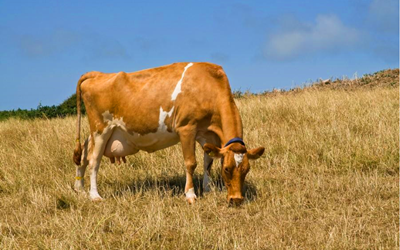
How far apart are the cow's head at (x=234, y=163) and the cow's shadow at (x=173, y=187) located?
1.12 ft

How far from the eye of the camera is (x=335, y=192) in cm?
688

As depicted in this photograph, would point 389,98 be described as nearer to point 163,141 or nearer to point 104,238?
point 163,141

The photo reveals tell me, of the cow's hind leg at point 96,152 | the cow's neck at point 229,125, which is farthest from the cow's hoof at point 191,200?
the cow's hind leg at point 96,152

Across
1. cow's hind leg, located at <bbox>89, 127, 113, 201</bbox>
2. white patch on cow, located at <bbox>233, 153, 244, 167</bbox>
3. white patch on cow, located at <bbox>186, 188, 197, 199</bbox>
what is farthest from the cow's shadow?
white patch on cow, located at <bbox>233, 153, 244, 167</bbox>

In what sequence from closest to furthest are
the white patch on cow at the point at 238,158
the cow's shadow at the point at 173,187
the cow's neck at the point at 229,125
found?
the white patch on cow at the point at 238,158 → the cow's neck at the point at 229,125 → the cow's shadow at the point at 173,187

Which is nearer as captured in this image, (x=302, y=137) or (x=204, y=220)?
(x=204, y=220)

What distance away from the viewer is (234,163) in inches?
242

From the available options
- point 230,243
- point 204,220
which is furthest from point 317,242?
point 204,220

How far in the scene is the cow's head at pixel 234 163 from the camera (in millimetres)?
6117

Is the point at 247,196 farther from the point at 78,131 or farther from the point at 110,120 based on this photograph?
the point at 78,131

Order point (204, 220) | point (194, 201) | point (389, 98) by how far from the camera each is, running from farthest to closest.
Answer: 1. point (389, 98)
2. point (194, 201)
3. point (204, 220)

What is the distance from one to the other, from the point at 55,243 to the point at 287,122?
302 inches

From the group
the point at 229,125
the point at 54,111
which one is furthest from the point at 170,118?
the point at 54,111

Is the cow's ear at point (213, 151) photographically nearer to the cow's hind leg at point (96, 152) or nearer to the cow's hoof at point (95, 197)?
the cow's hind leg at point (96, 152)
